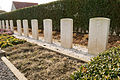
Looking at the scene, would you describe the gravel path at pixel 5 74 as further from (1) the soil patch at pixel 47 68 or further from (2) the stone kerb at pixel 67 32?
(2) the stone kerb at pixel 67 32

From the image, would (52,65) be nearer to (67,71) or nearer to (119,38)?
(67,71)

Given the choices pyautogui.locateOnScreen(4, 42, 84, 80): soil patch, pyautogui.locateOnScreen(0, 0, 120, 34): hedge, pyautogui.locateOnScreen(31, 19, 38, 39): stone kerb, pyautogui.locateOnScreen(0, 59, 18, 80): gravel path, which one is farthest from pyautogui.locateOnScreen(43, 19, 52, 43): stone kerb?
pyautogui.locateOnScreen(0, 59, 18, 80): gravel path

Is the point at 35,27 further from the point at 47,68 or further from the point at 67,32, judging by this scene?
the point at 47,68

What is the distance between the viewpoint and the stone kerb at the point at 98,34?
3084 millimetres

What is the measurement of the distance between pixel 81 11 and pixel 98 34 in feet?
9.72

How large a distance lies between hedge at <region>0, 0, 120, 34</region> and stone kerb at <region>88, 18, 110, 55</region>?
2.00m

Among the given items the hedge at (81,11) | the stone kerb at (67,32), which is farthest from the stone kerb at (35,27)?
the stone kerb at (67,32)

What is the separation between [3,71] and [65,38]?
101 inches

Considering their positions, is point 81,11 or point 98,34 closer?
point 98,34

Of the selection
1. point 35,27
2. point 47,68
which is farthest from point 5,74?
point 35,27

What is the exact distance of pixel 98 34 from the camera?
127 inches

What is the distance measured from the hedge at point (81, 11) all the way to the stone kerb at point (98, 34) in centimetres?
200

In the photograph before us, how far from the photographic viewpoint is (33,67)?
244 centimetres

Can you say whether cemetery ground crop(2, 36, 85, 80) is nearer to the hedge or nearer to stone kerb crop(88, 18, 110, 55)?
stone kerb crop(88, 18, 110, 55)
